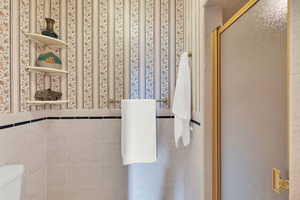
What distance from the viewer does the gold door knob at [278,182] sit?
2.04 ft

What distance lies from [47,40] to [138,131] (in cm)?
102

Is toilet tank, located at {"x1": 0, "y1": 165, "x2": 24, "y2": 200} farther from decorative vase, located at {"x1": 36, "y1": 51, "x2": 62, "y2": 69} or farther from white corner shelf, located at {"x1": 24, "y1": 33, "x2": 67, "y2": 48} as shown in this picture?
white corner shelf, located at {"x1": 24, "y1": 33, "x2": 67, "y2": 48}

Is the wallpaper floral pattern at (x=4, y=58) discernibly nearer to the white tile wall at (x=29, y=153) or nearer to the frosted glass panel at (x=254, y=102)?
the white tile wall at (x=29, y=153)

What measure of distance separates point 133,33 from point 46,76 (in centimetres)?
85


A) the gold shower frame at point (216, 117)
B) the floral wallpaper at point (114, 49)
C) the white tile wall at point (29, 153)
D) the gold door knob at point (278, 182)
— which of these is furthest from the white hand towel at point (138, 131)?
the gold door knob at point (278, 182)

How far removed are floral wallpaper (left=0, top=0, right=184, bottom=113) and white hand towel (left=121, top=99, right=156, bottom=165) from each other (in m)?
0.19

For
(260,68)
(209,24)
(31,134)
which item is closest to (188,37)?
(209,24)

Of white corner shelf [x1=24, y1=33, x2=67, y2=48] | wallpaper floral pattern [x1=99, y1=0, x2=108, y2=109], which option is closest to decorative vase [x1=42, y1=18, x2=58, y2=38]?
white corner shelf [x1=24, y1=33, x2=67, y2=48]

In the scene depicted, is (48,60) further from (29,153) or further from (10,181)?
(10,181)

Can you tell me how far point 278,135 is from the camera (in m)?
0.66

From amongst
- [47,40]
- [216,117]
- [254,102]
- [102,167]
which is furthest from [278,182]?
[47,40]

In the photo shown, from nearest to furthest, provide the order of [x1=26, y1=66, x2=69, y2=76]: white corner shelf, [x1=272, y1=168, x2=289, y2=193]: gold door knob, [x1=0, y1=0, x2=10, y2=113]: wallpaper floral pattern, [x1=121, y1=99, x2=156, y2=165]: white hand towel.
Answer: [x1=272, y1=168, x2=289, y2=193]: gold door knob, [x1=0, y1=0, x2=10, y2=113]: wallpaper floral pattern, [x1=26, y1=66, x2=69, y2=76]: white corner shelf, [x1=121, y1=99, x2=156, y2=165]: white hand towel

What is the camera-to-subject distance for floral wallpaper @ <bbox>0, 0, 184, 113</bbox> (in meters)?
1.71

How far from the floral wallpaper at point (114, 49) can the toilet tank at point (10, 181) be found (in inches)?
24.2
